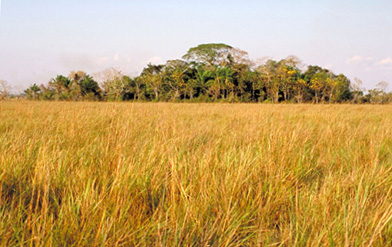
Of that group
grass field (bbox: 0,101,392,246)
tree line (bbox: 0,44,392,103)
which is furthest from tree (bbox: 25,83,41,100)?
grass field (bbox: 0,101,392,246)

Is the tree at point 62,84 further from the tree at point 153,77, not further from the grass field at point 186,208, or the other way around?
the grass field at point 186,208

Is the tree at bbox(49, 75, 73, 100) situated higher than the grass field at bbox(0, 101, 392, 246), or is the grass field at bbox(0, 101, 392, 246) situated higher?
the tree at bbox(49, 75, 73, 100)

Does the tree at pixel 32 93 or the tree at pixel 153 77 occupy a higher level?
the tree at pixel 153 77

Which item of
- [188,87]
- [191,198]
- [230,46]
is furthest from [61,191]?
[230,46]

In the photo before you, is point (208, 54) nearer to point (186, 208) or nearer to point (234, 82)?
point (234, 82)

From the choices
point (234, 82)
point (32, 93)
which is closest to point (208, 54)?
point (234, 82)

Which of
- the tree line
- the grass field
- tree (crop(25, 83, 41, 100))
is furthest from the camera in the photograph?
the tree line

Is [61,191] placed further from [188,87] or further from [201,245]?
[188,87]

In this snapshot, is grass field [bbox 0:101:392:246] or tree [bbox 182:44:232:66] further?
tree [bbox 182:44:232:66]

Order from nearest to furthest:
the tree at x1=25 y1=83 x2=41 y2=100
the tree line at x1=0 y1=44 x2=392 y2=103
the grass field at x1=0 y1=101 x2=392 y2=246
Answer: the grass field at x1=0 y1=101 x2=392 y2=246
the tree at x1=25 y1=83 x2=41 y2=100
the tree line at x1=0 y1=44 x2=392 y2=103

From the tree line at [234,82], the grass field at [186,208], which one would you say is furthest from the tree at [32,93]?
the grass field at [186,208]

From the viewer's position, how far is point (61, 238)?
1022 mm

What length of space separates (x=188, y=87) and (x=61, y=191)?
35989mm

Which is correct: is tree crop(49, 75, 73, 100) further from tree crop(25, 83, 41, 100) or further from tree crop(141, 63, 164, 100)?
tree crop(141, 63, 164, 100)
